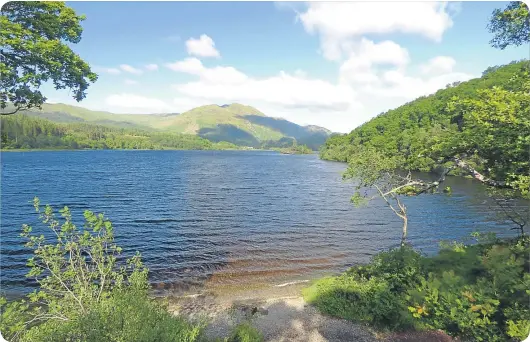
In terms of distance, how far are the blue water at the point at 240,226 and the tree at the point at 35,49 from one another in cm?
1811

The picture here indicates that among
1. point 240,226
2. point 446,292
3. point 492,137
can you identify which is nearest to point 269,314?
point 446,292

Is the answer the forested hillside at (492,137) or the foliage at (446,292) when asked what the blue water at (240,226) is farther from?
the forested hillside at (492,137)

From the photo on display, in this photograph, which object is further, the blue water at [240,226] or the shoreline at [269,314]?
the blue water at [240,226]

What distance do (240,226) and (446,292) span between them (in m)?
31.9

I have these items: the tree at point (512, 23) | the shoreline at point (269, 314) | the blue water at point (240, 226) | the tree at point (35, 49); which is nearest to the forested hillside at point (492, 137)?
the tree at point (512, 23)

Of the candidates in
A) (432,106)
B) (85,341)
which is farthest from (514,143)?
(432,106)

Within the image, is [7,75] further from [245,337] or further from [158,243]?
[158,243]

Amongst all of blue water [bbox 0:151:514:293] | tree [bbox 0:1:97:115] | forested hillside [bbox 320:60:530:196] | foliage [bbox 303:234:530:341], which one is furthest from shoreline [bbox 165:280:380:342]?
tree [bbox 0:1:97:115]

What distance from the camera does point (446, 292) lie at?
833cm

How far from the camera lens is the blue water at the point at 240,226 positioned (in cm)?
2586

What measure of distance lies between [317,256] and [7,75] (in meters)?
26.8

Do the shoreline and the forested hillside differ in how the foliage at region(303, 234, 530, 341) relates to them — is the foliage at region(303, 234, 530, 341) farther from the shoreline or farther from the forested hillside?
the forested hillside

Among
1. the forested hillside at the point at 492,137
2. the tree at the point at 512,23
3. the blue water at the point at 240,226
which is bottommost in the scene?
the blue water at the point at 240,226

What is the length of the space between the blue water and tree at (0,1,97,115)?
18111 millimetres
